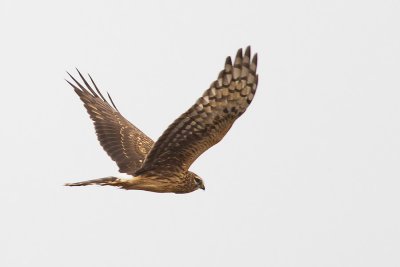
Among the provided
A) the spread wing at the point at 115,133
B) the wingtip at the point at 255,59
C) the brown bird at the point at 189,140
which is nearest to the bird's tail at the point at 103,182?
the brown bird at the point at 189,140

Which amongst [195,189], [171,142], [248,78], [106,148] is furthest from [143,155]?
[248,78]

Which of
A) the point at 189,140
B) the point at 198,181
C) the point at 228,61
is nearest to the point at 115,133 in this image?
the point at 198,181

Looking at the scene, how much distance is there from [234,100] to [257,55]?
0.64 metres

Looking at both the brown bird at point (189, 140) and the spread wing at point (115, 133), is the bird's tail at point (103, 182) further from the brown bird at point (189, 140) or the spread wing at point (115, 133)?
the spread wing at point (115, 133)

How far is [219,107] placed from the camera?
12.1 meters

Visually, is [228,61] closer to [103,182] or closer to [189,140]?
[189,140]

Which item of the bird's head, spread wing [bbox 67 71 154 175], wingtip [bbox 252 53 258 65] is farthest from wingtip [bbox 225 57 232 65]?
spread wing [bbox 67 71 154 175]

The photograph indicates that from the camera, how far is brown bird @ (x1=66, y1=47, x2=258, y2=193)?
39.7 feet

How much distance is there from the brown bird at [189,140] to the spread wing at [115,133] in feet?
0.05

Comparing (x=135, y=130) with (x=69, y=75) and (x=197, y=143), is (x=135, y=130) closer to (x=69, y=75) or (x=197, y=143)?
(x=69, y=75)

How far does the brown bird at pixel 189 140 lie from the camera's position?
12094 millimetres

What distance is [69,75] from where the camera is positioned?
16781 mm

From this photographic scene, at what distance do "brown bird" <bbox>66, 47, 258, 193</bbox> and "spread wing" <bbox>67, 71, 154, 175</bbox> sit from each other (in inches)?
0.6

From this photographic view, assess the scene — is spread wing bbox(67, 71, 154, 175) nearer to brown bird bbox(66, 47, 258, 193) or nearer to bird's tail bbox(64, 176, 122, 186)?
brown bird bbox(66, 47, 258, 193)
